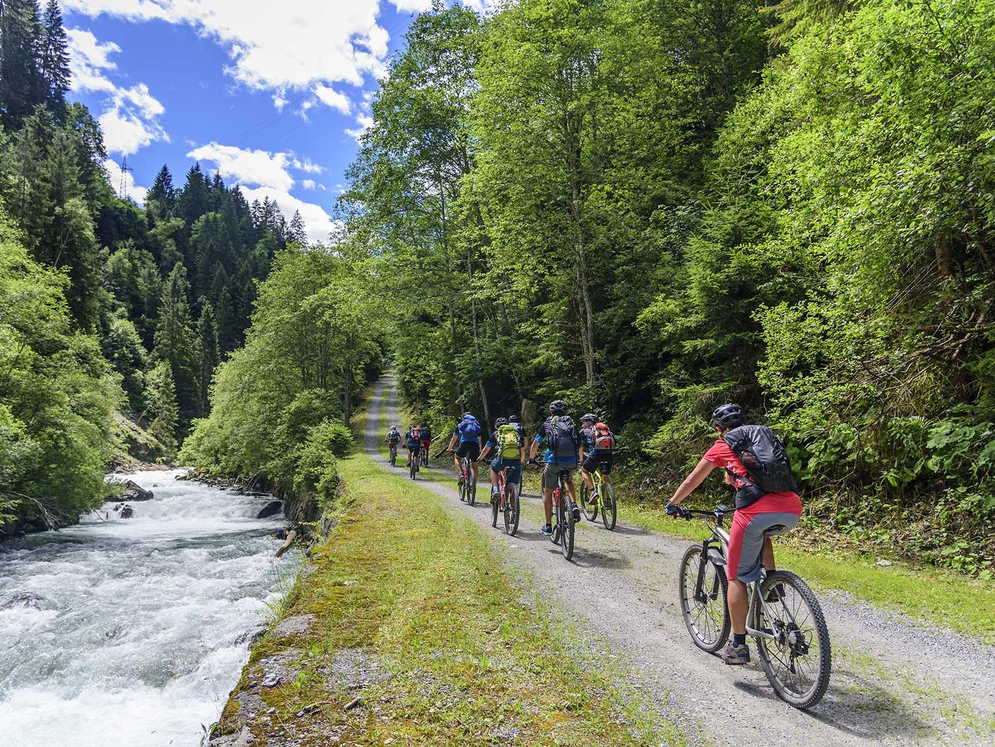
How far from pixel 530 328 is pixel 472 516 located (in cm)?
878

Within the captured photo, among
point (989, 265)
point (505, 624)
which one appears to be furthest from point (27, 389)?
point (989, 265)

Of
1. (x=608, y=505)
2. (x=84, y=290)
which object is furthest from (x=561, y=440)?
(x=84, y=290)

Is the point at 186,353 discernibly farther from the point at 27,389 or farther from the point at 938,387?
the point at 938,387

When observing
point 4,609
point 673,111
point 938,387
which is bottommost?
point 4,609

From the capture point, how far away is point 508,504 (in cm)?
1032

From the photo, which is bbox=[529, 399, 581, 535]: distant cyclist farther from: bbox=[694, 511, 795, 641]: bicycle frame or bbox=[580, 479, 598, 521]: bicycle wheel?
bbox=[694, 511, 795, 641]: bicycle frame

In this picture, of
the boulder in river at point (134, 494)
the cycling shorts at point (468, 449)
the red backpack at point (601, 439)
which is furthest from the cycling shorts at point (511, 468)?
the boulder in river at point (134, 494)

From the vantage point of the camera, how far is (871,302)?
827cm

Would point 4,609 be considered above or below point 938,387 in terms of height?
below

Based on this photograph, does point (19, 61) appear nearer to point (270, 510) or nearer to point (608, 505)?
point (270, 510)

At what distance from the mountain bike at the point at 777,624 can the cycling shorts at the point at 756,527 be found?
3.0 inches

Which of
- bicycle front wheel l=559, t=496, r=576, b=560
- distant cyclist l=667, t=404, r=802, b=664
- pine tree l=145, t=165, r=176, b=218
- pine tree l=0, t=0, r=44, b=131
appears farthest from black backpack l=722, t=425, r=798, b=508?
pine tree l=145, t=165, r=176, b=218

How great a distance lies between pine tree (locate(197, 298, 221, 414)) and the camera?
8112 centimetres

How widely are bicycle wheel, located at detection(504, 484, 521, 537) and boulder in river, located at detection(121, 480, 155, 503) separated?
84.5ft
